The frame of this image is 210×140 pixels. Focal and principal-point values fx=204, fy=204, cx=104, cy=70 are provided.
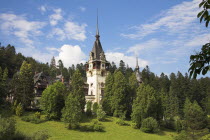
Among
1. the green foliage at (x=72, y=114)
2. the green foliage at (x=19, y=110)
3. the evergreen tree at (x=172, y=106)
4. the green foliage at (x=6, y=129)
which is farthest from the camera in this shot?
the evergreen tree at (x=172, y=106)

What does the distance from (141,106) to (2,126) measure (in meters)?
30.9

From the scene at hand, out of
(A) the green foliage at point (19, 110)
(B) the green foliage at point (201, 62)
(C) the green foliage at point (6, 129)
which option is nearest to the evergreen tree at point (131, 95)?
(A) the green foliage at point (19, 110)

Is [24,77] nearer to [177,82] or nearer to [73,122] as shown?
[73,122]

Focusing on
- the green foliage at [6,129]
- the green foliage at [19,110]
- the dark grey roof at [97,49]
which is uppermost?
the dark grey roof at [97,49]

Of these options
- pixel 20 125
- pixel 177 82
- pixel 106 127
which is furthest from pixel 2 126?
pixel 177 82

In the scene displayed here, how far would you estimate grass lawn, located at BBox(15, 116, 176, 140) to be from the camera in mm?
35125

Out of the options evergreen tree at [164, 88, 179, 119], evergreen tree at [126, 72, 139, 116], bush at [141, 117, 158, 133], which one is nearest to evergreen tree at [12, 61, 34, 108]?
evergreen tree at [126, 72, 139, 116]

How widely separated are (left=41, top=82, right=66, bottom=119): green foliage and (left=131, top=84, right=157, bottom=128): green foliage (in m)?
16.8

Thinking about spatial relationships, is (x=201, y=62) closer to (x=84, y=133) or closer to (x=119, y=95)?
(x=84, y=133)

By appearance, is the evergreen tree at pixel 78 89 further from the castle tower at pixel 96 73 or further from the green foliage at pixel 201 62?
the green foliage at pixel 201 62

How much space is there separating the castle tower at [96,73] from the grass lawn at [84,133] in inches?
612

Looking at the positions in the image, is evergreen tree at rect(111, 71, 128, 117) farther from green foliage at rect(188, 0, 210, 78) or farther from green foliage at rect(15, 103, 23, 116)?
green foliage at rect(188, 0, 210, 78)

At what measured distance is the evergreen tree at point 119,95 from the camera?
51859mm

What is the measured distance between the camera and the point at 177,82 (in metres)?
80.8
